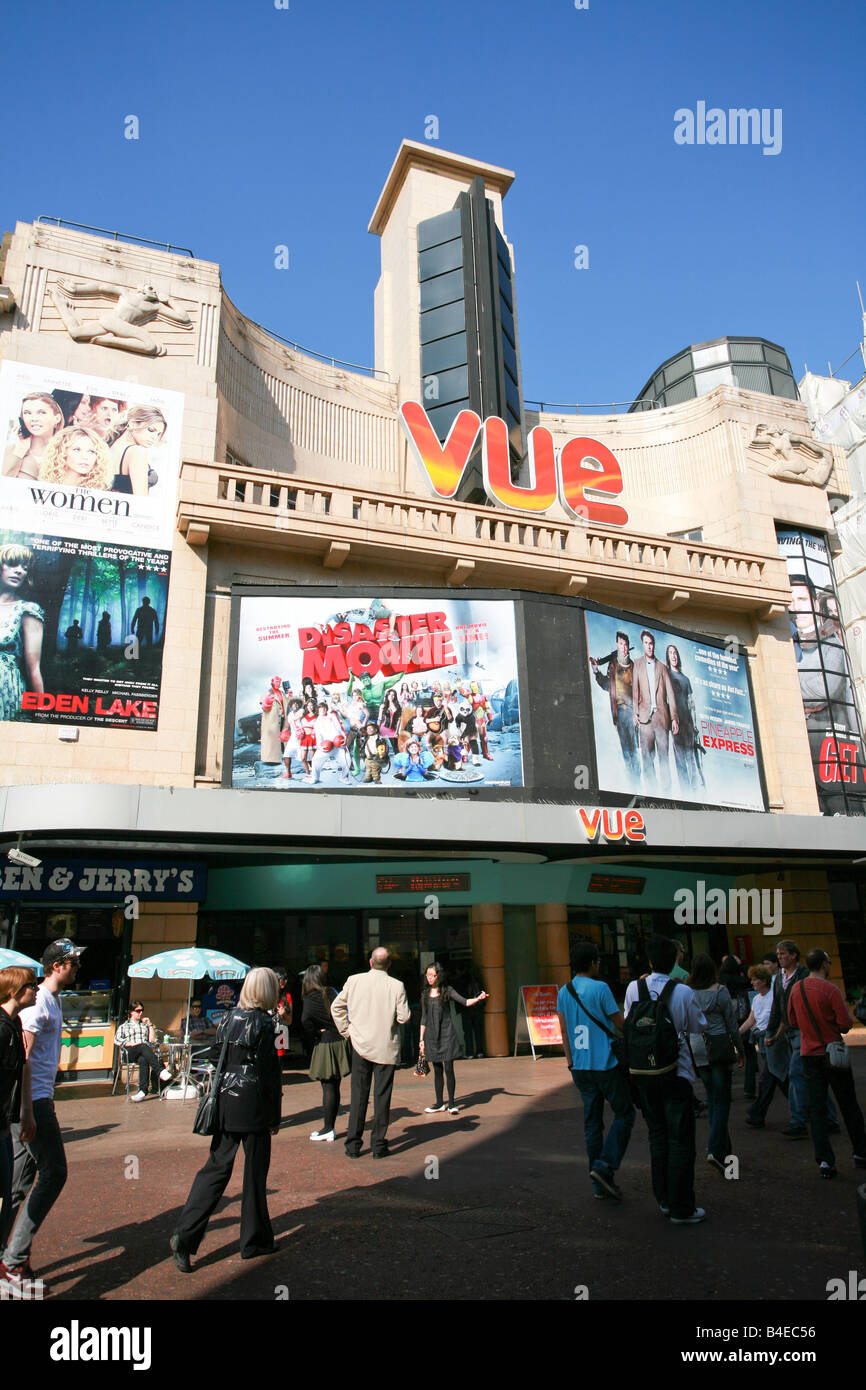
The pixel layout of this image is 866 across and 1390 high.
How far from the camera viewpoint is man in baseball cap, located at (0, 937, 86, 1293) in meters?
5.09

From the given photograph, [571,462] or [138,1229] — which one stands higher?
[571,462]

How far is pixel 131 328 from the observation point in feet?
61.4

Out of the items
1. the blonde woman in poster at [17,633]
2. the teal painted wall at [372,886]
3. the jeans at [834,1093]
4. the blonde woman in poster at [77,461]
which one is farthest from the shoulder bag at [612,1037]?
the blonde woman in poster at [77,461]

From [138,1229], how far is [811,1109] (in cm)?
563

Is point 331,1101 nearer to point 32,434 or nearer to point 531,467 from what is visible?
point 32,434

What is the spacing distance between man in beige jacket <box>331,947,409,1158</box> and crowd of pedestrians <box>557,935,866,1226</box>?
6.74ft

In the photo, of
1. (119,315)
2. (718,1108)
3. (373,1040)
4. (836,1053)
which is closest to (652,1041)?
(718,1108)

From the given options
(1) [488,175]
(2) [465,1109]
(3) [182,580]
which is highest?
(1) [488,175]

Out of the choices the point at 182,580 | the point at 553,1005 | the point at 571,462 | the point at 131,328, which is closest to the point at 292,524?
the point at 182,580

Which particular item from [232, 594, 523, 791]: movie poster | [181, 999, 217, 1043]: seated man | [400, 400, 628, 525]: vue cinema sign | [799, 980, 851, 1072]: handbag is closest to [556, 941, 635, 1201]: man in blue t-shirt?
[799, 980, 851, 1072]: handbag

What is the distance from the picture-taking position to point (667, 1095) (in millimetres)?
6141

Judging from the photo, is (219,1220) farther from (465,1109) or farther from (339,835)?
(339,835)

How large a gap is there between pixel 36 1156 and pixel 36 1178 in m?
0.15

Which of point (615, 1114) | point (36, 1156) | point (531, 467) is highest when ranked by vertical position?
point (531, 467)
